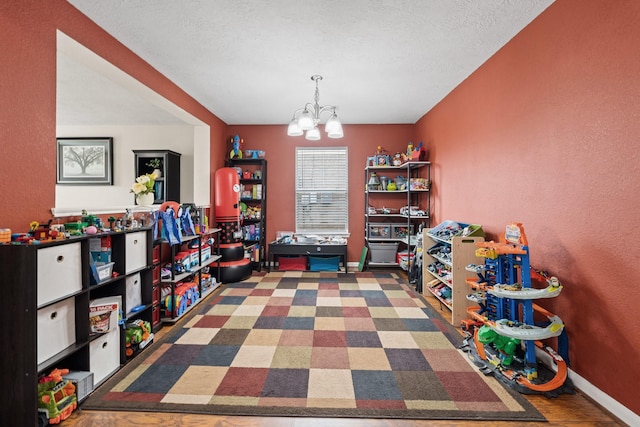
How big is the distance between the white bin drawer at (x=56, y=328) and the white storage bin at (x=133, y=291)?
0.61 metres

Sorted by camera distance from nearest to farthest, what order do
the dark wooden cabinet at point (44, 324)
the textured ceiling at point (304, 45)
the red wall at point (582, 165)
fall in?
the dark wooden cabinet at point (44, 324)
the red wall at point (582, 165)
the textured ceiling at point (304, 45)

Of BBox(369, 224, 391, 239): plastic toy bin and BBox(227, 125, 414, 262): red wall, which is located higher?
BBox(227, 125, 414, 262): red wall

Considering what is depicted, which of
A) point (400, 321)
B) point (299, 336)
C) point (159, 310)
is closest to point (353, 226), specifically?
point (400, 321)

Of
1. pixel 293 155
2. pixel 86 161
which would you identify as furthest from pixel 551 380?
pixel 86 161

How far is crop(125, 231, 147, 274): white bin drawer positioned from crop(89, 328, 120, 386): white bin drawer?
51cm

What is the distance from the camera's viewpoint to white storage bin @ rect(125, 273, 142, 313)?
264 cm

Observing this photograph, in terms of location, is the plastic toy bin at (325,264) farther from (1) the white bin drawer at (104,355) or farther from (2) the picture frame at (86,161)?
(2) the picture frame at (86,161)

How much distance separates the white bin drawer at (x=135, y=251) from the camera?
2.57m

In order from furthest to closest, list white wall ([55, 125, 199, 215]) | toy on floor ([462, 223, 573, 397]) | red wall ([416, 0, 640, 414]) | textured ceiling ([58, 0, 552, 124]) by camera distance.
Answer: white wall ([55, 125, 199, 215]) < textured ceiling ([58, 0, 552, 124]) < toy on floor ([462, 223, 573, 397]) < red wall ([416, 0, 640, 414])

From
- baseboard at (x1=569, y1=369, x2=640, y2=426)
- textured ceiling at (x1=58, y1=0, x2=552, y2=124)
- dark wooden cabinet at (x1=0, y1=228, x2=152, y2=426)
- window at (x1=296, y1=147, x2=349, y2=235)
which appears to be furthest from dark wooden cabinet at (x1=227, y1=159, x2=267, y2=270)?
baseboard at (x1=569, y1=369, x2=640, y2=426)

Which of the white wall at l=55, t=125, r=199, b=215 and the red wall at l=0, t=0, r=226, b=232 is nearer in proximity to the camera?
the red wall at l=0, t=0, r=226, b=232

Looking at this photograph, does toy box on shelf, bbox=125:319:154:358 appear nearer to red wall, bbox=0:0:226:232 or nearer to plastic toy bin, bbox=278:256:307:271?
red wall, bbox=0:0:226:232

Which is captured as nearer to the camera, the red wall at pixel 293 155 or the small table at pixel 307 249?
the small table at pixel 307 249

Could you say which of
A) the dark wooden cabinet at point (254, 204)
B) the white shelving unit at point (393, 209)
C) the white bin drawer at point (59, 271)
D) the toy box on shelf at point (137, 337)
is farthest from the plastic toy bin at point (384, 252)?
the white bin drawer at point (59, 271)
